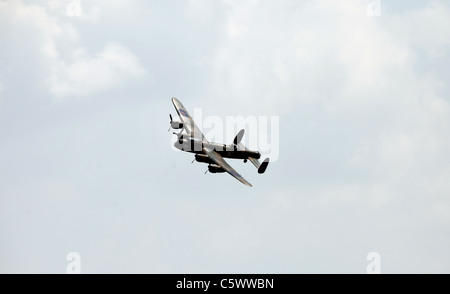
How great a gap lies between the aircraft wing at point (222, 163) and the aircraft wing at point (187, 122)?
3.21 meters

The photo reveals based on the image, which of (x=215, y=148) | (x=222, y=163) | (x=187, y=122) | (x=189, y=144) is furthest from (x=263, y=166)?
(x=187, y=122)

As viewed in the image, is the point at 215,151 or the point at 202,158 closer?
the point at 202,158

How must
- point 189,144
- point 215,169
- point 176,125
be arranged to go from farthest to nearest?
point 176,125 < point 189,144 < point 215,169

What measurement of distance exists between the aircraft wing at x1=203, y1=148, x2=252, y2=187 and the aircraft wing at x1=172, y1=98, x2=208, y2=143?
10.5ft

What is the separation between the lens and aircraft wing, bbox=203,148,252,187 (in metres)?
93.5

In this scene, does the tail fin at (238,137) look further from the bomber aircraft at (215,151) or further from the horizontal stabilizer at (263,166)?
the horizontal stabilizer at (263,166)

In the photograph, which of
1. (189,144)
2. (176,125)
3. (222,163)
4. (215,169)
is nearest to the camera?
(222,163)

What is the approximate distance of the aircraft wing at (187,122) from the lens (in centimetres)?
10575

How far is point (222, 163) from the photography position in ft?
320

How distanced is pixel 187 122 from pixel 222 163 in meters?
16.2

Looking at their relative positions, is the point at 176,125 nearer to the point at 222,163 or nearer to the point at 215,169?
the point at 215,169

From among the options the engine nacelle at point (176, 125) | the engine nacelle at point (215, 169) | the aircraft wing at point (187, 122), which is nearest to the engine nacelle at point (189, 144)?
the aircraft wing at point (187, 122)
